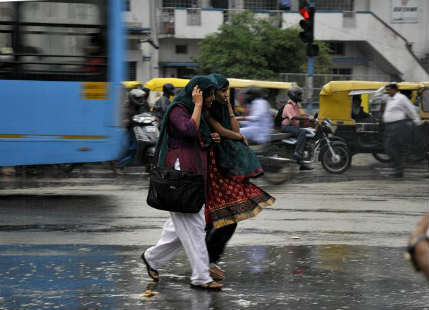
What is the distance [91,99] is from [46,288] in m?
5.71

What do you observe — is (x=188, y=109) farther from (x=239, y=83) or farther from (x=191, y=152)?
(x=239, y=83)

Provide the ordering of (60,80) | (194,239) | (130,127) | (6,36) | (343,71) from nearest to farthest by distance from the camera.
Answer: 1. (194,239)
2. (6,36)
3. (60,80)
4. (130,127)
5. (343,71)

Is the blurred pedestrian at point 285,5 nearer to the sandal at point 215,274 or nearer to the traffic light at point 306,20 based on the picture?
the traffic light at point 306,20

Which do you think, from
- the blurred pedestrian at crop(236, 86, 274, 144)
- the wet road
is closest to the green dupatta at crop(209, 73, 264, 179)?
the wet road

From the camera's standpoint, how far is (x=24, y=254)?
7316 millimetres

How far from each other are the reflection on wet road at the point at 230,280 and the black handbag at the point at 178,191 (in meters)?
0.62

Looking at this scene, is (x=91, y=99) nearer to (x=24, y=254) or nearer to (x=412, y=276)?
(x=24, y=254)

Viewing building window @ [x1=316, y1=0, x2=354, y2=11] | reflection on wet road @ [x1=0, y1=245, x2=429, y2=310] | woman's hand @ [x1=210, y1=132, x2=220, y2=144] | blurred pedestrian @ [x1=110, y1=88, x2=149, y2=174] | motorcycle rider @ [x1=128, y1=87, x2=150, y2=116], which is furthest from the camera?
building window @ [x1=316, y1=0, x2=354, y2=11]

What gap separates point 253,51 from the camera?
3328 centimetres

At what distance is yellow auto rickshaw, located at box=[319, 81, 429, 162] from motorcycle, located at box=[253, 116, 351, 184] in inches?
19.7

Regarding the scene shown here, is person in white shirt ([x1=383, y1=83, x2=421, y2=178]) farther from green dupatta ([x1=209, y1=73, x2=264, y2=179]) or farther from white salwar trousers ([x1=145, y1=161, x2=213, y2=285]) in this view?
white salwar trousers ([x1=145, y1=161, x2=213, y2=285])

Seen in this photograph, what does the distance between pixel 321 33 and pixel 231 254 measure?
1271 inches

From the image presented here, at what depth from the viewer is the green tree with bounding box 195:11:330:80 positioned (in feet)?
109

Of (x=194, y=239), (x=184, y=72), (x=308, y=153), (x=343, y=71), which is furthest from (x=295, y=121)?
(x=343, y=71)
